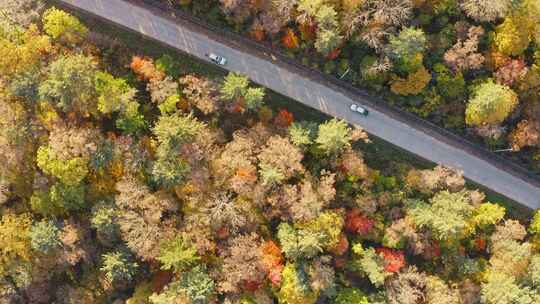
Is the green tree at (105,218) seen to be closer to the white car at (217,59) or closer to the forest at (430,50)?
the white car at (217,59)

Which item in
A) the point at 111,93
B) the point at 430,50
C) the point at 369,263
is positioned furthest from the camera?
the point at 369,263

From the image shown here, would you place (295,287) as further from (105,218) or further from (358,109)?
(105,218)

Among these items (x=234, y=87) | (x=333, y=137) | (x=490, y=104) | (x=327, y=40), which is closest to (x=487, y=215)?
(x=490, y=104)

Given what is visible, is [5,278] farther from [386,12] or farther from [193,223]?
[386,12]

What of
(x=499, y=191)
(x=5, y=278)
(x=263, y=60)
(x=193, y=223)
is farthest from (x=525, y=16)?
(x=5, y=278)

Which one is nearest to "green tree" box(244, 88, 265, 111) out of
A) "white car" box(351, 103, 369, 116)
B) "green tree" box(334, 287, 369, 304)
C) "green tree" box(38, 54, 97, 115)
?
"white car" box(351, 103, 369, 116)

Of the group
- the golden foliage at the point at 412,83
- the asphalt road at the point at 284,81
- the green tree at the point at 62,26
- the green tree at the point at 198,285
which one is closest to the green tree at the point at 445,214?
the asphalt road at the point at 284,81
